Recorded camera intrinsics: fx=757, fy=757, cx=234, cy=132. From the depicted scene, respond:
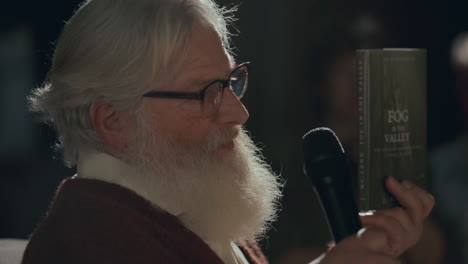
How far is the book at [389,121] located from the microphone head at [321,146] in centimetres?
6

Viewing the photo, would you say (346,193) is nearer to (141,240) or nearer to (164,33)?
(141,240)

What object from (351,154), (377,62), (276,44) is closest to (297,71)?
(276,44)

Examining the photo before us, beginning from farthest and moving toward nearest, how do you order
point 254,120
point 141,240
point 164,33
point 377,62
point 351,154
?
1. point 254,120
2. point 351,154
3. point 164,33
4. point 141,240
5. point 377,62

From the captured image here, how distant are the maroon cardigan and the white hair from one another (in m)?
0.16

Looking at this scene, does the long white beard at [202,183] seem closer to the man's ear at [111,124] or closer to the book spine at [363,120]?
the man's ear at [111,124]

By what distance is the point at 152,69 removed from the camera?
1691 mm

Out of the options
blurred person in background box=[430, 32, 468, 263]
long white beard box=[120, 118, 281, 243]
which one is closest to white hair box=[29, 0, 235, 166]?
long white beard box=[120, 118, 281, 243]

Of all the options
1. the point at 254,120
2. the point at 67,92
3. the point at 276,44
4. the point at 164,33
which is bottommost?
the point at 254,120

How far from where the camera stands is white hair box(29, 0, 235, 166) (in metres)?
1.68

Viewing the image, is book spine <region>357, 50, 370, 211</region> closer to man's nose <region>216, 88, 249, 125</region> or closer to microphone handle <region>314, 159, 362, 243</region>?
microphone handle <region>314, 159, 362, 243</region>

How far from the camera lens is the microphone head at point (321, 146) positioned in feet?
4.71

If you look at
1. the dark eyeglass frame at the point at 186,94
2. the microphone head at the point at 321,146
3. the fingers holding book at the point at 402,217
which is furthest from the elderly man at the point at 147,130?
the fingers holding book at the point at 402,217

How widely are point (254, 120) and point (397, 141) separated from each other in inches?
120

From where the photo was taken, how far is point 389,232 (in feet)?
4.64
